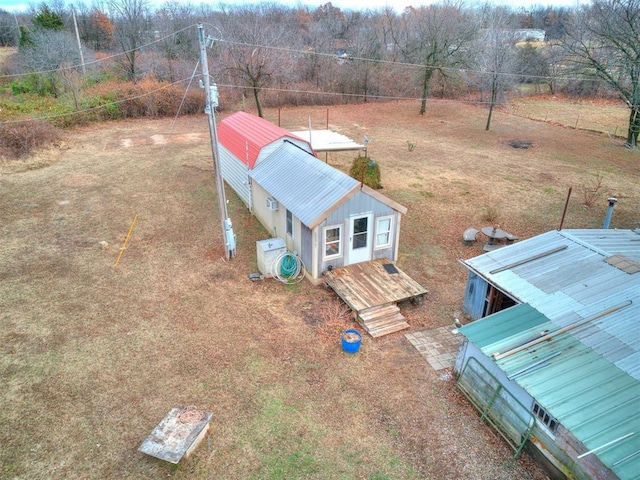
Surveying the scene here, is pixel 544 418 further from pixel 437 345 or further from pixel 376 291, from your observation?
pixel 376 291

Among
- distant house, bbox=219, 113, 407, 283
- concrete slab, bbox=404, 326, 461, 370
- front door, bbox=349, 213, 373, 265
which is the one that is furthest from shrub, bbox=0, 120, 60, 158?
concrete slab, bbox=404, 326, 461, 370

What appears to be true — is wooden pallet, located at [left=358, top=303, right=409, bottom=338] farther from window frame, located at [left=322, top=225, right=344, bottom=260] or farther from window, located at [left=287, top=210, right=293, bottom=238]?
window, located at [left=287, top=210, right=293, bottom=238]

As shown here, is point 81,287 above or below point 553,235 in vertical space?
below

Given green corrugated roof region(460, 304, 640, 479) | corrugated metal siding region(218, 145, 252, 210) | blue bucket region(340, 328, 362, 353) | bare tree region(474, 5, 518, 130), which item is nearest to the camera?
green corrugated roof region(460, 304, 640, 479)

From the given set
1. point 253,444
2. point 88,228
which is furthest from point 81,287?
point 253,444

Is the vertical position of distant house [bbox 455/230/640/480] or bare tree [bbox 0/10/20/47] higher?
bare tree [bbox 0/10/20/47]

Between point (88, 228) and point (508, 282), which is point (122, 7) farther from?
point (508, 282)
